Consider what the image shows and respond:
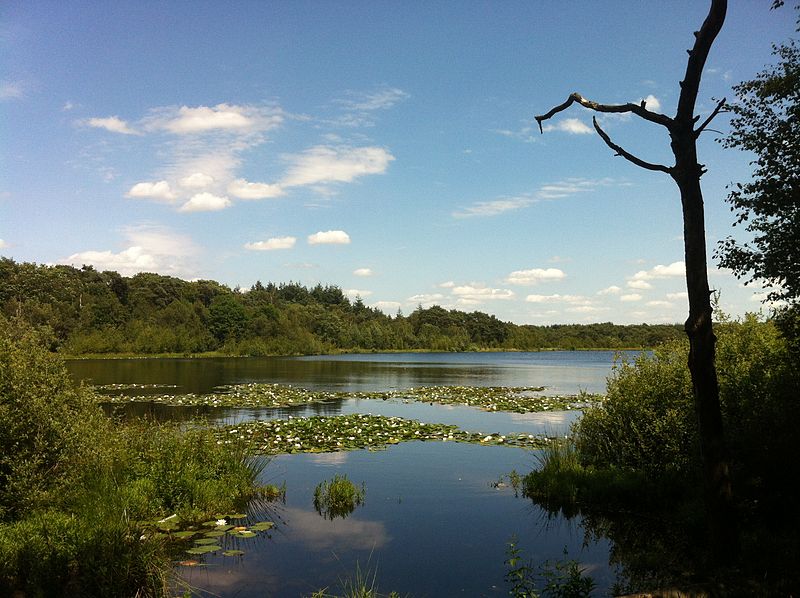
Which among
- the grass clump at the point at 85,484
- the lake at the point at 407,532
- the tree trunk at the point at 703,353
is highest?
the tree trunk at the point at 703,353

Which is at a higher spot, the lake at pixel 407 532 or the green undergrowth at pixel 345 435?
the green undergrowth at pixel 345 435

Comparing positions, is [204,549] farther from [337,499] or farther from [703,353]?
[703,353]

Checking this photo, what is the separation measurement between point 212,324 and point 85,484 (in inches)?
4157

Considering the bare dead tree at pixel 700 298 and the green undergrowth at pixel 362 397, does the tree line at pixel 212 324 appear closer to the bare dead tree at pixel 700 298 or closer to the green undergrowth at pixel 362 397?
the green undergrowth at pixel 362 397

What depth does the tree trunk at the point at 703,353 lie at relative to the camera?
21.8 feet

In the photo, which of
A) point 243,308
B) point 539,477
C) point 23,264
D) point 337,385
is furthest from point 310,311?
point 539,477

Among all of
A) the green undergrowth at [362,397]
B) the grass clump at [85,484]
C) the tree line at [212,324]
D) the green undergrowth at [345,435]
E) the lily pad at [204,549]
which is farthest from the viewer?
the tree line at [212,324]

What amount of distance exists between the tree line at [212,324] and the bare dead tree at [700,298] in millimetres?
65486

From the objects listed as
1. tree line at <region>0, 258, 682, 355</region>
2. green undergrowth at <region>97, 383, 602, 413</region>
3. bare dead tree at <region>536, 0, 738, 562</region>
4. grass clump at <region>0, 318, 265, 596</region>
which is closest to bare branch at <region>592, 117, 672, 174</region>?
bare dead tree at <region>536, 0, 738, 562</region>

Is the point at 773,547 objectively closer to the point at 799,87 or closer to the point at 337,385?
the point at 799,87

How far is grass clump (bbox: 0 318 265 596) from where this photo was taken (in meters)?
7.79

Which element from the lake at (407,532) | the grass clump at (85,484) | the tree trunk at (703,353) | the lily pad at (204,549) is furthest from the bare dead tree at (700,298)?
the lily pad at (204,549)

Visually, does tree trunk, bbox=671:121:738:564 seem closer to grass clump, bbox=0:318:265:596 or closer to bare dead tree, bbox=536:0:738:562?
bare dead tree, bbox=536:0:738:562

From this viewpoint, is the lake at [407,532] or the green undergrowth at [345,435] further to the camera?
the green undergrowth at [345,435]
